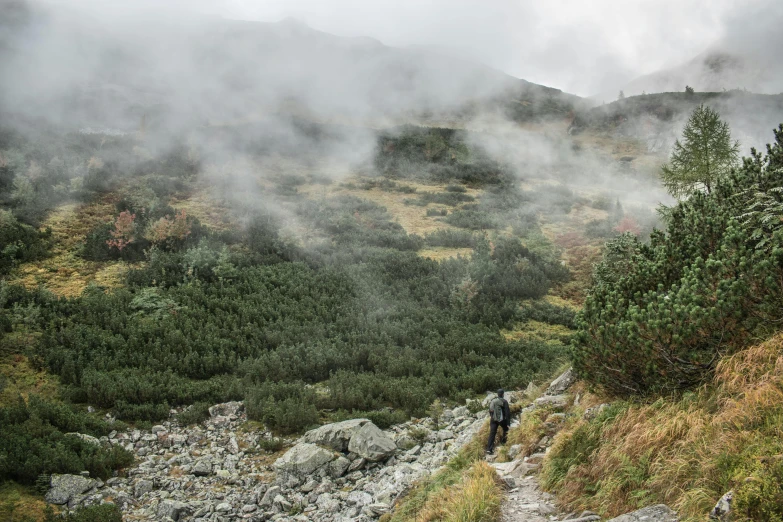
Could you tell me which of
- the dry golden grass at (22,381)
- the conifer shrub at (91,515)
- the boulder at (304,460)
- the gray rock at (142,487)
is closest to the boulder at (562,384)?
the boulder at (304,460)

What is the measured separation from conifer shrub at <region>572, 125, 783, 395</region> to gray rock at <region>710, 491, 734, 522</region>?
1.52 meters

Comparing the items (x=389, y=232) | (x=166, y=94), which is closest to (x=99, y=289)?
(x=389, y=232)

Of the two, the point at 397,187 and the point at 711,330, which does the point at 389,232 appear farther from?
the point at 711,330

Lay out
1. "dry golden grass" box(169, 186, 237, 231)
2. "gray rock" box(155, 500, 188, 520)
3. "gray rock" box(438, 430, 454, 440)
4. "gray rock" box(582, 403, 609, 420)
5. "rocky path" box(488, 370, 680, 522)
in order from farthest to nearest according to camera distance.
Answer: "dry golden grass" box(169, 186, 237, 231) → "gray rock" box(438, 430, 454, 440) → "gray rock" box(155, 500, 188, 520) → "gray rock" box(582, 403, 609, 420) → "rocky path" box(488, 370, 680, 522)

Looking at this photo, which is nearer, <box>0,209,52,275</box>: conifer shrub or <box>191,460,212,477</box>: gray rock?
<box>191,460,212,477</box>: gray rock

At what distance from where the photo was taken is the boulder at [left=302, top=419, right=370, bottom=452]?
7023 millimetres

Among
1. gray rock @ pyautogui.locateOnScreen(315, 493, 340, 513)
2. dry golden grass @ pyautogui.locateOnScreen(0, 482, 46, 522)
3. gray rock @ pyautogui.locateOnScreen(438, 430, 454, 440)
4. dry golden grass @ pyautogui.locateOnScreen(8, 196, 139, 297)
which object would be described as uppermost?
dry golden grass @ pyautogui.locateOnScreen(8, 196, 139, 297)

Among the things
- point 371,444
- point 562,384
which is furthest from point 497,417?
point 371,444

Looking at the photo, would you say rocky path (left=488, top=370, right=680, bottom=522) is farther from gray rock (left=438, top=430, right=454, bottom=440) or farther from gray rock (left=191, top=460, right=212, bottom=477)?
gray rock (left=191, top=460, right=212, bottom=477)

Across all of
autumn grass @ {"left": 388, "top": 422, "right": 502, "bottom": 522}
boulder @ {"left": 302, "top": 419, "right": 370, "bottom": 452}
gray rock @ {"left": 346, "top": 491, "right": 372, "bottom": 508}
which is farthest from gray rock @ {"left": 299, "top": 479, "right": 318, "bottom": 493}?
autumn grass @ {"left": 388, "top": 422, "right": 502, "bottom": 522}

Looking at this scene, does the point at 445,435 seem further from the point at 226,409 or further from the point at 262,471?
the point at 226,409

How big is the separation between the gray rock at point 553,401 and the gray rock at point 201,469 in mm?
4835

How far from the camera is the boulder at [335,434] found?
7.02 metres

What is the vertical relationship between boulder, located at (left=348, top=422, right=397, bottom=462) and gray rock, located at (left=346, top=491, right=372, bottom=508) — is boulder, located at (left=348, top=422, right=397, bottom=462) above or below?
above
